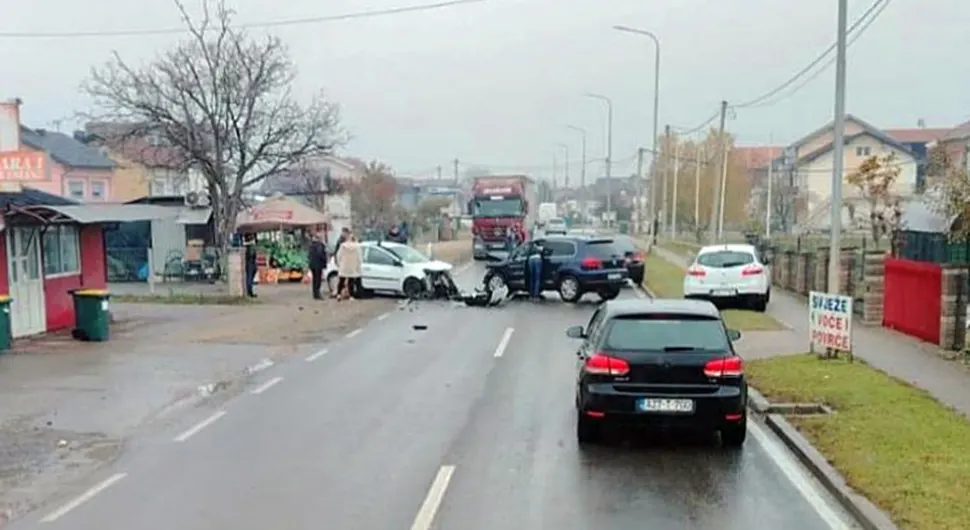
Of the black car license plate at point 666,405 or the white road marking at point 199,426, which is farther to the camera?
the white road marking at point 199,426

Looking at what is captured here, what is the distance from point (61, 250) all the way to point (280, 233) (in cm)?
2153

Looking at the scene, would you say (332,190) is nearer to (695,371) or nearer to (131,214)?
(131,214)

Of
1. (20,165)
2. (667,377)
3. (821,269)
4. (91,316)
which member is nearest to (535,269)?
(821,269)

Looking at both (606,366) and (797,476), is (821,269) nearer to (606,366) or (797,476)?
(606,366)

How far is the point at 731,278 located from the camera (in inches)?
1037

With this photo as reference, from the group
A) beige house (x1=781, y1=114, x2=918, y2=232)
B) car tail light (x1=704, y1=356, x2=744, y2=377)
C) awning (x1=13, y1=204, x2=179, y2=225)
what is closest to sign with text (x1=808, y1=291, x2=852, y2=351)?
car tail light (x1=704, y1=356, x2=744, y2=377)

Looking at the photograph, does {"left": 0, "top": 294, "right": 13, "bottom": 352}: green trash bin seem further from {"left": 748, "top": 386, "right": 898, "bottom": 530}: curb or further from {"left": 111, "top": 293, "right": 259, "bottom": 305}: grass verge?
{"left": 748, "top": 386, "right": 898, "bottom": 530}: curb

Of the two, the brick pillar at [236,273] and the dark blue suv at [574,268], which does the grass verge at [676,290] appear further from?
the brick pillar at [236,273]

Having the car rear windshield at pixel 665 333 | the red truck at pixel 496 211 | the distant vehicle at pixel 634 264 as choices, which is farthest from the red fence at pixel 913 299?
the red truck at pixel 496 211

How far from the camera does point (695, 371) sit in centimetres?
1051

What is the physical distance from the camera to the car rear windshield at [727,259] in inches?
1046

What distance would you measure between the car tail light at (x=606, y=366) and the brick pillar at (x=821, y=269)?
18428 mm

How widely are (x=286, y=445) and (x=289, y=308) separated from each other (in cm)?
1726

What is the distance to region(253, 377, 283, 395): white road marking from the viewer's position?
592 inches
